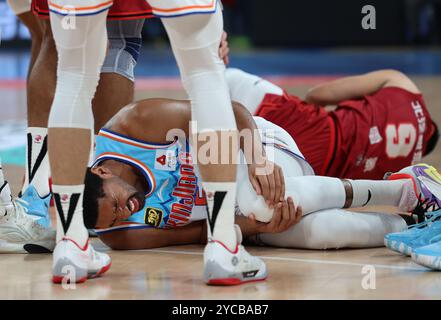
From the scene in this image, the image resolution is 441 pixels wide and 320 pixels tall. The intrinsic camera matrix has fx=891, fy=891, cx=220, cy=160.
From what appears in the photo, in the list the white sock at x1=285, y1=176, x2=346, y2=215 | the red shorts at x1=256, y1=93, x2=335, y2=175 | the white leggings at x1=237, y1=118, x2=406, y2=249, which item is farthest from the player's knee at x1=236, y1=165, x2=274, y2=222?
the red shorts at x1=256, y1=93, x2=335, y2=175

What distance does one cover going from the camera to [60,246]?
2.69 metres

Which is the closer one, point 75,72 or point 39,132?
point 75,72

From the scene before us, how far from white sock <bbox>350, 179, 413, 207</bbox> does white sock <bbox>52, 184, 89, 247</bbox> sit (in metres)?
1.14

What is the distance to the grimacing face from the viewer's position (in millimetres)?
2992

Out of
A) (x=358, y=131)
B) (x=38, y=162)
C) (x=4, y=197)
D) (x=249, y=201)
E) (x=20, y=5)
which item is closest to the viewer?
(x=249, y=201)

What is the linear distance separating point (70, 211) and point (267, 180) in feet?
2.40

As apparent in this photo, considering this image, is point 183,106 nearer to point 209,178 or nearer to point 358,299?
point 209,178

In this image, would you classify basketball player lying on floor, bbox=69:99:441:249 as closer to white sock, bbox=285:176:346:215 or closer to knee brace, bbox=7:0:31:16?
white sock, bbox=285:176:346:215

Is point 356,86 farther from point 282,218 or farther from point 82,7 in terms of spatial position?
point 82,7

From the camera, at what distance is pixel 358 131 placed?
4375 mm

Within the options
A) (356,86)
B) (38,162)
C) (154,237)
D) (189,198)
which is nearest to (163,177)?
(189,198)

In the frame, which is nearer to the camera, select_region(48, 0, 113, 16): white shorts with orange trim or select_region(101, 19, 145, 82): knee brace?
select_region(48, 0, 113, 16): white shorts with orange trim

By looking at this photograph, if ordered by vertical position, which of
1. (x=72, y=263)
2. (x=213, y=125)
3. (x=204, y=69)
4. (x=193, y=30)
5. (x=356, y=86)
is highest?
(x=193, y=30)

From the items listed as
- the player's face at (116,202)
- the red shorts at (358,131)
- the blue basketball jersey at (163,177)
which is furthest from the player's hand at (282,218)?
the red shorts at (358,131)
